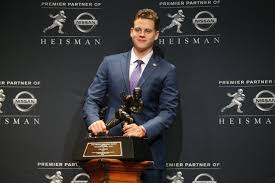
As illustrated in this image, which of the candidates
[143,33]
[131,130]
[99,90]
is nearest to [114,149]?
[131,130]

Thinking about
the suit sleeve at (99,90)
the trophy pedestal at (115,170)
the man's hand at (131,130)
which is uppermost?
the suit sleeve at (99,90)

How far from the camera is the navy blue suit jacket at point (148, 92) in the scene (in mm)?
4016

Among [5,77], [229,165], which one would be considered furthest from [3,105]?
[229,165]

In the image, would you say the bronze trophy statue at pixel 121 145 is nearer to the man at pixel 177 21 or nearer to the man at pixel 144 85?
the man at pixel 144 85

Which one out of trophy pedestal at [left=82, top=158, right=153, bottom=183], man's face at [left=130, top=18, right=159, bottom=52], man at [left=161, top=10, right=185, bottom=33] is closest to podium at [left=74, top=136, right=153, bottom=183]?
trophy pedestal at [left=82, top=158, right=153, bottom=183]

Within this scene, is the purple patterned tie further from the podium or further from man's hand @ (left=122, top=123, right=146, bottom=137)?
the podium

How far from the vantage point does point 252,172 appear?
4.55 m

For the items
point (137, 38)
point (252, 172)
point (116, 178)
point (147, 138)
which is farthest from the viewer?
point (252, 172)

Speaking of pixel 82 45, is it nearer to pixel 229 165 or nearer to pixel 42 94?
pixel 42 94

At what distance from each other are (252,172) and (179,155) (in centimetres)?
64

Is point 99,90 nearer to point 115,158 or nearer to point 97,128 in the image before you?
point 97,128

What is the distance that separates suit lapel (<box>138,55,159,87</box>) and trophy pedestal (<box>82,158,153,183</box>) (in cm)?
78

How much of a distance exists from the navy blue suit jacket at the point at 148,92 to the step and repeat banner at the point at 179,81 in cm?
61

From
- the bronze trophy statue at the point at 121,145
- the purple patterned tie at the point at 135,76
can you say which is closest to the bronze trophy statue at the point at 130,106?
the bronze trophy statue at the point at 121,145
